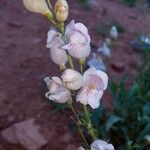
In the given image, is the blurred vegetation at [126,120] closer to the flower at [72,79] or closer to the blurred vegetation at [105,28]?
the flower at [72,79]

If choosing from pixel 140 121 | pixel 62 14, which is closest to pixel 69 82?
pixel 62 14

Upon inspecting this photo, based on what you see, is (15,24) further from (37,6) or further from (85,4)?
(37,6)

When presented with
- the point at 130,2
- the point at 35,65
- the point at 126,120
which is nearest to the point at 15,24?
the point at 35,65

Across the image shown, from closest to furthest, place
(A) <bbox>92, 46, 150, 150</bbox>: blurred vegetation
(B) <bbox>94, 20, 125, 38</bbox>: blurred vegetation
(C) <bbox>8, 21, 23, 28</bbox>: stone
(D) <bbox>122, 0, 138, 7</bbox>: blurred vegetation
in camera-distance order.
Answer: (A) <bbox>92, 46, 150, 150</bbox>: blurred vegetation → (C) <bbox>8, 21, 23, 28</bbox>: stone → (B) <bbox>94, 20, 125, 38</bbox>: blurred vegetation → (D) <bbox>122, 0, 138, 7</bbox>: blurred vegetation

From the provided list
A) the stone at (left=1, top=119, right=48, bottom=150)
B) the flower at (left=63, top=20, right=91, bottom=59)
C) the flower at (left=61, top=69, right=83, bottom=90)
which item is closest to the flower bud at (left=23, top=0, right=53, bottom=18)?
the flower at (left=63, top=20, right=91, bottom=59)

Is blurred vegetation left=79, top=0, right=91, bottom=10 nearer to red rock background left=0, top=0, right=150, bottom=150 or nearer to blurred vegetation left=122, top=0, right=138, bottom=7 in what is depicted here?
red rock background left=0, top=0, right=150, bottom=150

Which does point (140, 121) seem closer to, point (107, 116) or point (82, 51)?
point (107, 116)
